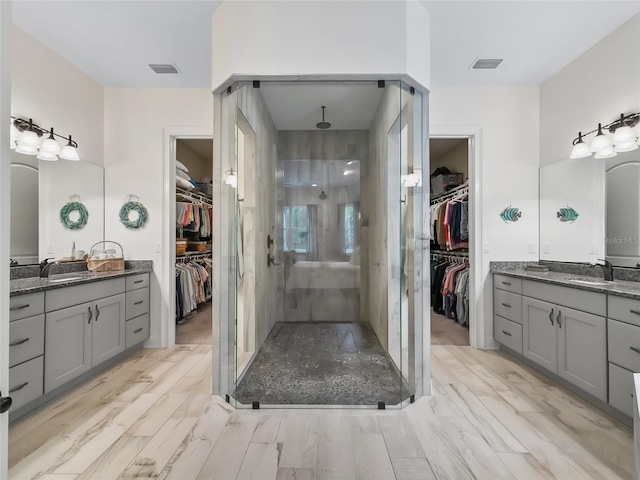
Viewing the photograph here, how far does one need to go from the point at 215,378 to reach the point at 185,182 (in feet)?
8.78

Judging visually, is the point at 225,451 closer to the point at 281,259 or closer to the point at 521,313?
the point at 281,259

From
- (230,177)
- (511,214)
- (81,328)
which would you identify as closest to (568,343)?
(511,214)

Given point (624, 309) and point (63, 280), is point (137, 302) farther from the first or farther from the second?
point (624, 309)

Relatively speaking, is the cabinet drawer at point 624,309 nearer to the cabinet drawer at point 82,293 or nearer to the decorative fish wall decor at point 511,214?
the decorative fish wall decor at point 511,214

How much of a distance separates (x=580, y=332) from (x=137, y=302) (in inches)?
142

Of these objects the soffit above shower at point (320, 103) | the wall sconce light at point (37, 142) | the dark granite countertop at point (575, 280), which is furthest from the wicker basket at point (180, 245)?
the dark granite countertop at point (575, 280)

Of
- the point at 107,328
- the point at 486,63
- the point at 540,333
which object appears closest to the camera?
the point at 540,333

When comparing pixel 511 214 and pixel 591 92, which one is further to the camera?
pixel 511 214

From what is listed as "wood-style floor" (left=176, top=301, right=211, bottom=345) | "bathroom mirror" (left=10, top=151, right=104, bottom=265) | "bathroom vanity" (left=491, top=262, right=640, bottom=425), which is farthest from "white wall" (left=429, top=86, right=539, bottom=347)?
"bathroom mirror" (left=10, top=151, right=104, bottom=265)

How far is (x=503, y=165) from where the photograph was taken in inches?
131

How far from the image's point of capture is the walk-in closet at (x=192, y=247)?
4.06 metres

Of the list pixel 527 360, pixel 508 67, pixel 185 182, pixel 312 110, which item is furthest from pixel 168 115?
pixel 527 360

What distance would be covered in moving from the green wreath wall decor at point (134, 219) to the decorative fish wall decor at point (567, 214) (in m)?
4.06

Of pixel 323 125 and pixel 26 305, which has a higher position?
pixel 323 125
